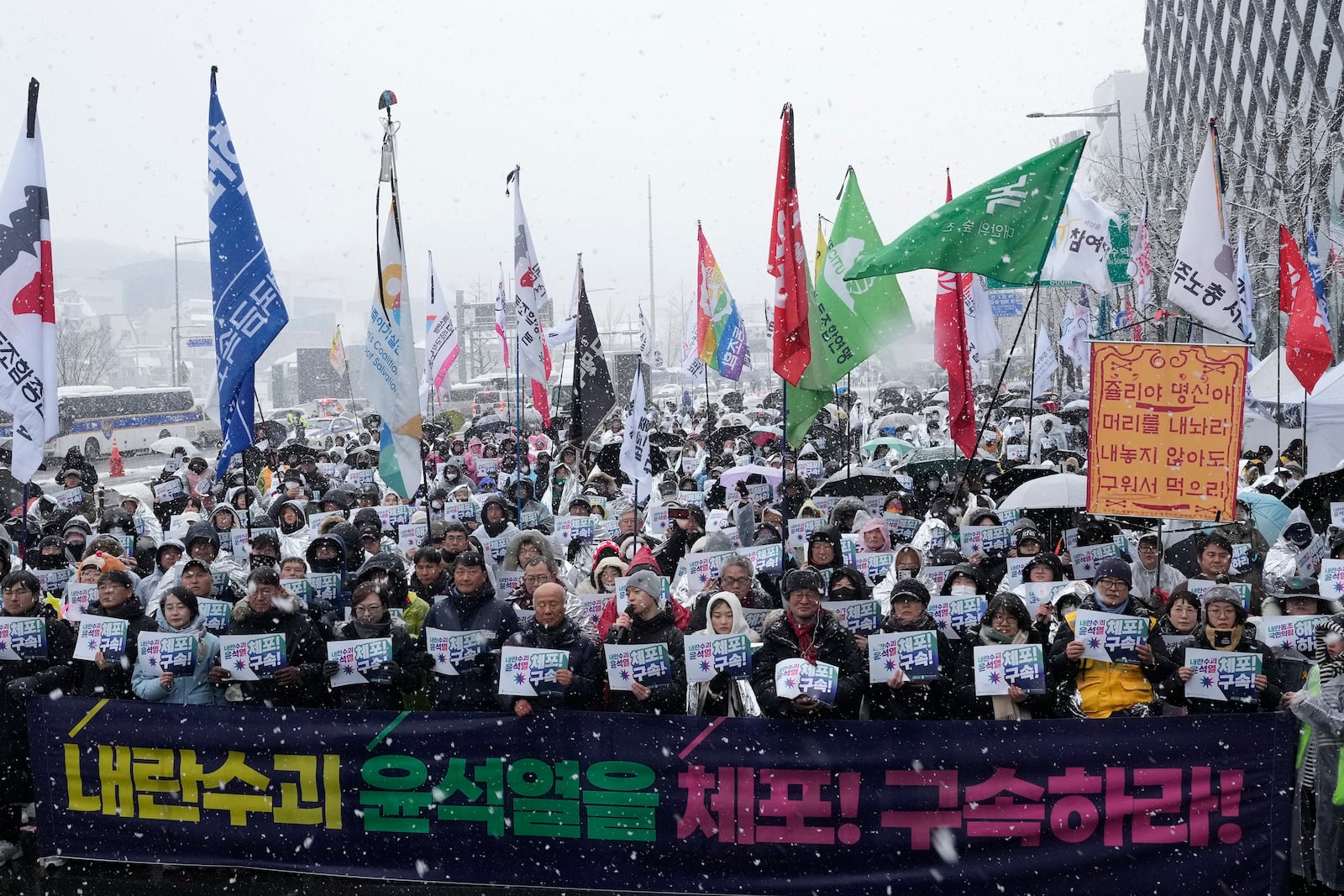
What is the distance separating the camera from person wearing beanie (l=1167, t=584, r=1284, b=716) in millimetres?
5820

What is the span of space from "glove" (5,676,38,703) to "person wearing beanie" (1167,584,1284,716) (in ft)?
18.6

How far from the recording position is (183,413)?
4959 centimetres

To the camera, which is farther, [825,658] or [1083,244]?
[1083,244]

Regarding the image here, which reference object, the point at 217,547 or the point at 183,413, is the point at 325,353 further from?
the point at 217,547

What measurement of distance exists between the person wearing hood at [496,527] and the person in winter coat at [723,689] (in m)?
4.50

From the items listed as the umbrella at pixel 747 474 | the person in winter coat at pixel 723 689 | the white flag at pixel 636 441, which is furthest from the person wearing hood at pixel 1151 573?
the umbrella at pixel 747 474

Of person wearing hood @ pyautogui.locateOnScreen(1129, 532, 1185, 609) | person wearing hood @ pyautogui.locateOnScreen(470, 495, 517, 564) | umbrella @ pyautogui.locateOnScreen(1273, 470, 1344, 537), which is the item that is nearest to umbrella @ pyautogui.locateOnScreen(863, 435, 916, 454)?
umbrella @ pyautogui.locateOnScreen(1273, 470, 1344, 537)

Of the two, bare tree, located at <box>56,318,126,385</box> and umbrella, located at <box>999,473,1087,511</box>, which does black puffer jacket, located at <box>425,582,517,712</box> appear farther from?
bare tree, located at <box>56,318,126,385</box>

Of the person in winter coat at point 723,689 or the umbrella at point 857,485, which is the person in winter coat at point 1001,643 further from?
the umbrella at point 857,485

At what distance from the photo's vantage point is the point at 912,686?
5961mm

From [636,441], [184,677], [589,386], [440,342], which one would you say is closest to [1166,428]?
[636,441]

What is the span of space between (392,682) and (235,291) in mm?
3354

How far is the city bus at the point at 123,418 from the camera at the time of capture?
44.5m

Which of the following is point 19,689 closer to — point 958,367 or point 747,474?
point 958,367
